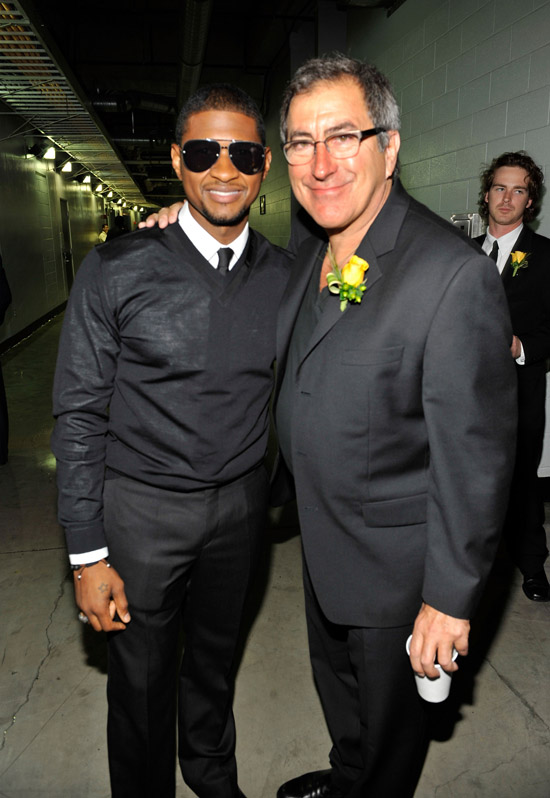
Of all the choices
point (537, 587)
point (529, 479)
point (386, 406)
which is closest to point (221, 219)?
point (386, 406)

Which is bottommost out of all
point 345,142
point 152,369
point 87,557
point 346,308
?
point 87,557

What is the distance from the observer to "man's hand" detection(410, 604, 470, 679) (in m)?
1.34

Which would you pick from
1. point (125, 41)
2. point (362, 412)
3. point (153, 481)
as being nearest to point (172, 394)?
point (153, 481)

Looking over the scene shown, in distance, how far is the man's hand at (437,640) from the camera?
134 centimetres

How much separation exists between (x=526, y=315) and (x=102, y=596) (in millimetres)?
2355

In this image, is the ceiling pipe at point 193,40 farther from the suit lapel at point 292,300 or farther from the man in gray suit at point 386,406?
the man in gray suit at point 386,406

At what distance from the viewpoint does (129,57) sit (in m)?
9.63

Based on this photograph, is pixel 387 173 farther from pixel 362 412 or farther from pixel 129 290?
pixel 129 290

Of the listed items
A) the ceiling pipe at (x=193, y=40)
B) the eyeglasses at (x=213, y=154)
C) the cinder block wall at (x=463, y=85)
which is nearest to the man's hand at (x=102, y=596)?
the eyeglasses at (x=213, y=154)

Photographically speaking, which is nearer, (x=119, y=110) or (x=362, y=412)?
(x=362, y=412)

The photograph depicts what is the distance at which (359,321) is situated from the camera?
1342mm

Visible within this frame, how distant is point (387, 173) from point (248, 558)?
1.12m

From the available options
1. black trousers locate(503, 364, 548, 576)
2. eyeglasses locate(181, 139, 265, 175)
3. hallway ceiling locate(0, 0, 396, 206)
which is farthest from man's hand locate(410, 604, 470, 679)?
hallway ceiling locate(0, 0, 396, 206)

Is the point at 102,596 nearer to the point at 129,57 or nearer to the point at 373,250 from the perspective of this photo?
the point at 373,250
